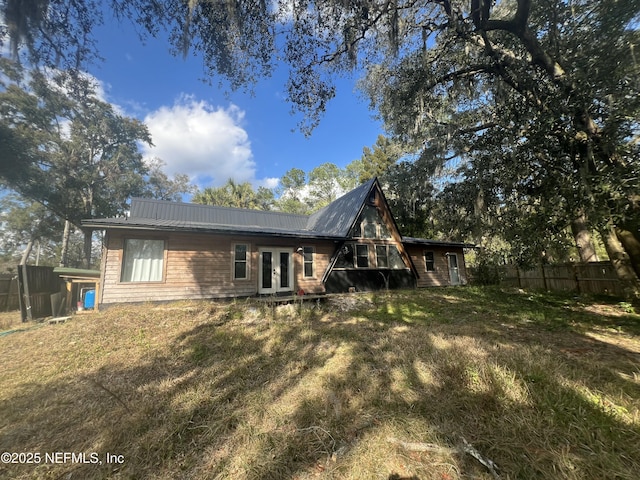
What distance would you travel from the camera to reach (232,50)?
18.1ft

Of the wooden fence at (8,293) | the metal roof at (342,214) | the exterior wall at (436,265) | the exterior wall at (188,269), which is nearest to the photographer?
the exterior wall at (188,269)

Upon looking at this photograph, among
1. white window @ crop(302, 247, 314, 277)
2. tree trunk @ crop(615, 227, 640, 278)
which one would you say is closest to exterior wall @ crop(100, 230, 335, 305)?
white window @ crop(302, 247, 314, 277)

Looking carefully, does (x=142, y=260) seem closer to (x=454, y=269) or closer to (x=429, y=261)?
(x=429, y=261)

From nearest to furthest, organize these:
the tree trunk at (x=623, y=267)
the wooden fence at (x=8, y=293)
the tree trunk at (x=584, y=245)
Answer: the tree trunk at (x=623, y=267), the wooden fence at (x=8, y=293), the tree trunk at (x=584, y=245)

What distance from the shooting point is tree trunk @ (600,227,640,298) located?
719 cm

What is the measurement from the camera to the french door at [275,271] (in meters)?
10.4

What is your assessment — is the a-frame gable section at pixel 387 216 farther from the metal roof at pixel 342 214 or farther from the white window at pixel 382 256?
the white window at pixel 382 256

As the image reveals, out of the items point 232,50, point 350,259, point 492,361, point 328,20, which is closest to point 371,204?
point 350,259

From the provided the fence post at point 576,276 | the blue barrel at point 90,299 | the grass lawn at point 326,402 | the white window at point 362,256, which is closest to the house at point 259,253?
the white window at point 362,256

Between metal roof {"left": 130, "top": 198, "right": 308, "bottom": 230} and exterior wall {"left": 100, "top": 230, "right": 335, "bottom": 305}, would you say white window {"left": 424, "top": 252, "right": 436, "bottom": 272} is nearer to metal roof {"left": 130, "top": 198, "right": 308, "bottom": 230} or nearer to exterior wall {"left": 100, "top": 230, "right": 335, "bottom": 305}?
metal roof {"left": 130, "top": 198, "right": 308, "bottom": 230}

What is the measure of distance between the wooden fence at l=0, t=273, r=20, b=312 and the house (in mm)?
5801

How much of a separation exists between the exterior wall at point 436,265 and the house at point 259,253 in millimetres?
62

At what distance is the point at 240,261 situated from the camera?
10.0m

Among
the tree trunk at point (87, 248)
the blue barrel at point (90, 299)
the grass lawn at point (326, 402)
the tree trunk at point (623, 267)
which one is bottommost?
the grass lawn at point (326, 402)
